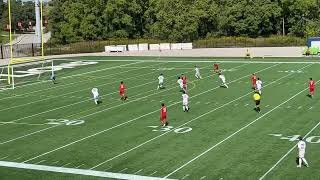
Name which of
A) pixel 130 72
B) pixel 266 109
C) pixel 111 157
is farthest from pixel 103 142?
pixel 130 72

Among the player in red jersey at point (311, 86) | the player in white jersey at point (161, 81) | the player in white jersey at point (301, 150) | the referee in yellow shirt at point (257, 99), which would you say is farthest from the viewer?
the player in white jersey at point (161, 81)

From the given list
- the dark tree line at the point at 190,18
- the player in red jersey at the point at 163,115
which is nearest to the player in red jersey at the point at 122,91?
the player in red jersey at the point at 163,115

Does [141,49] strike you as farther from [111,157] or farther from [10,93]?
[111,157]

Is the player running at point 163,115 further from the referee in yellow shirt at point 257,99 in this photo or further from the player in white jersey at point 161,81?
the player in white jersey at point 161,81

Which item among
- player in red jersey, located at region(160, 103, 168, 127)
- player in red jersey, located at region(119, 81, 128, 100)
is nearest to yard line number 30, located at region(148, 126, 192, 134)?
player in red jersey, located at region(160, 103, 168, 127)

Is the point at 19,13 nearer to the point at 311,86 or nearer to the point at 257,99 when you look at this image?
the point at 311,86

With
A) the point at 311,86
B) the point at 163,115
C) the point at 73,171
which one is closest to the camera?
the point at 73,171

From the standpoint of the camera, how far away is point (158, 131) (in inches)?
893

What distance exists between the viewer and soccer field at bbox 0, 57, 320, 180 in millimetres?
17406

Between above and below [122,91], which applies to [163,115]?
below

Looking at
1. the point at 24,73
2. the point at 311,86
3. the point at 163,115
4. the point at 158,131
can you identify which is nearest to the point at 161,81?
the point at 311,86

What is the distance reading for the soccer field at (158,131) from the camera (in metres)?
17.4

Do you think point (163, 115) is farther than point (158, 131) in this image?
Yes

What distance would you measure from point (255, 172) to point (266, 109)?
10478 mm
